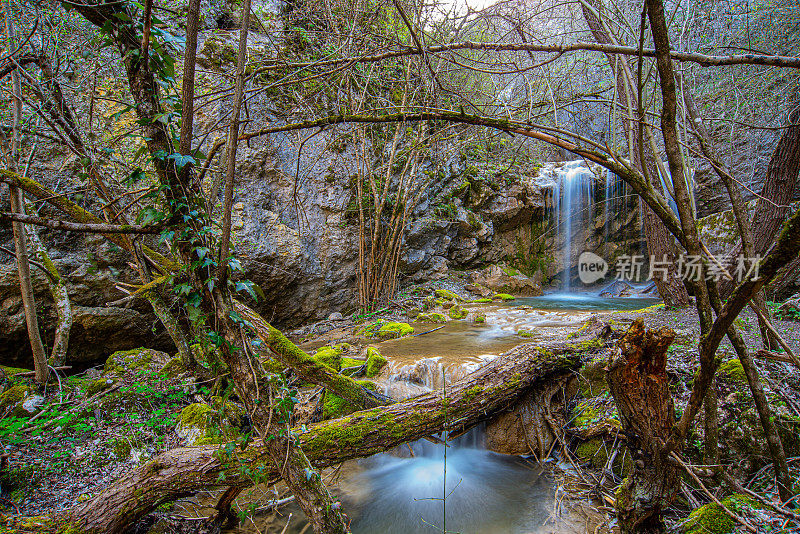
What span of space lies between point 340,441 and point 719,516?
2214mm

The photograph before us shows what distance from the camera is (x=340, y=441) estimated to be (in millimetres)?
2465

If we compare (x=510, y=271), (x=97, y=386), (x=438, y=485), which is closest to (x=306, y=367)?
(x=438, y=485)

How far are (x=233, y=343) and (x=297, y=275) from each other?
5.46 metres

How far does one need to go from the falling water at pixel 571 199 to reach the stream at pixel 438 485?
6886 mm

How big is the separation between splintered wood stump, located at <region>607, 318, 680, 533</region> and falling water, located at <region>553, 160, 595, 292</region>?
9362mm

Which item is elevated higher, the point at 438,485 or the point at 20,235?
the point at 20,235

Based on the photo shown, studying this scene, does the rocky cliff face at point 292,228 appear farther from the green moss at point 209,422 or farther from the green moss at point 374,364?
the green moss at point 374,364

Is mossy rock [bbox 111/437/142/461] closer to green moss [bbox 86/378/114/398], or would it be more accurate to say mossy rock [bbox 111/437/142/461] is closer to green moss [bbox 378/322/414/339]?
green moss [bbox 86/378/114/398]

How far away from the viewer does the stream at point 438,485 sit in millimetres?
2576

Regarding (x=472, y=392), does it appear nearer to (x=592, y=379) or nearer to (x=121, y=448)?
(x=592, y=379)

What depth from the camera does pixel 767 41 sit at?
5.04 m

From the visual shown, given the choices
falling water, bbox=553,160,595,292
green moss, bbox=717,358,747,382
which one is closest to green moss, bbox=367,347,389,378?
green moss, bbox=717,358,747,382

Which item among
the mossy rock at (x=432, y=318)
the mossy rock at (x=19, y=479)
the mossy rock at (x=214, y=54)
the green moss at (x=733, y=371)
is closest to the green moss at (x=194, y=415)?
the mossy rock at (x=19, y=479)

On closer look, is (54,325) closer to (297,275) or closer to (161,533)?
(297,275)
